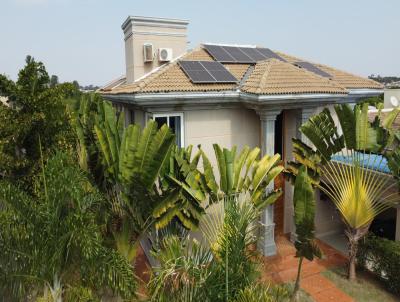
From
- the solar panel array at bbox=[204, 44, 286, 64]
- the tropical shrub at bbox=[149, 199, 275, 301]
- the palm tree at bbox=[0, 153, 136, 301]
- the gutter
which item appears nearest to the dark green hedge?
the gutter

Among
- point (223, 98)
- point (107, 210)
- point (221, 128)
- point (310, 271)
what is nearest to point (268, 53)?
point (223, 98)

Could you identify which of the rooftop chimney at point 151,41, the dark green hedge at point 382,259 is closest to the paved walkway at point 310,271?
the dark green hedge at point 382,259

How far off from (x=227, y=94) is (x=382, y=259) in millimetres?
7340

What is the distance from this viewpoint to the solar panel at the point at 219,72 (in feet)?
38.0

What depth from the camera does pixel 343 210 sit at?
9602 mm

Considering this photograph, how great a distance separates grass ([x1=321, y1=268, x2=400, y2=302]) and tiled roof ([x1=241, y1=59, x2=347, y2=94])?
633 centimetres

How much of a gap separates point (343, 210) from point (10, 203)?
887 cm

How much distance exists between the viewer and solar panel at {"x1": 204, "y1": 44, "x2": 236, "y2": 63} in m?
13.7

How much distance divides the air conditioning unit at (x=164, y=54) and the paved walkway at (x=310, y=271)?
9305 mm

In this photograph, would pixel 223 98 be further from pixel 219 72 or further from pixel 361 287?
pixel 361 287

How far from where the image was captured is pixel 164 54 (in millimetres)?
13992

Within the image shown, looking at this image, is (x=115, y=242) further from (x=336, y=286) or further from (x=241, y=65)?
(x=241, y=65)

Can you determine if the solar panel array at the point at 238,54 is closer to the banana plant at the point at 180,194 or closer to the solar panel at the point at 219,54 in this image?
the solar panel at the point at 219,54

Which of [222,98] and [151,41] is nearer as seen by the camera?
[222,98]
